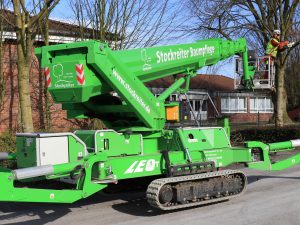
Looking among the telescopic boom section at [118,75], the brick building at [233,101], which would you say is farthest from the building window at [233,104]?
the telescopic boom section at [118,75]

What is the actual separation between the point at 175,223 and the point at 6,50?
13358mm

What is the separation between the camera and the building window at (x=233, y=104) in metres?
44.8

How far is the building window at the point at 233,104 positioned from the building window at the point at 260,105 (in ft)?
4.64

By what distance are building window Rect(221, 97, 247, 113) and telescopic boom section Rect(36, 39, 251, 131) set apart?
35994 millimetres

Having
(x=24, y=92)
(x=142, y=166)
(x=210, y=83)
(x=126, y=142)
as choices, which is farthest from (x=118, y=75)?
(x=210, y=83)

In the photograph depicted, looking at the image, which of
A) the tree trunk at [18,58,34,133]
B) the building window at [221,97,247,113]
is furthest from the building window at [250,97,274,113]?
the tree trunk at [18,58,34,133]

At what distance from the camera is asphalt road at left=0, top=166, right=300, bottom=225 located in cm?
689

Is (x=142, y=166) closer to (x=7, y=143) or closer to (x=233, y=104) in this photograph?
(x=7, y=143)

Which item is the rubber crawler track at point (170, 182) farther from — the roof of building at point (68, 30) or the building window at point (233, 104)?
the building window at point (233, 104)

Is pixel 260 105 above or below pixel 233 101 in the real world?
below

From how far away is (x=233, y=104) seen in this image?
45.9 m

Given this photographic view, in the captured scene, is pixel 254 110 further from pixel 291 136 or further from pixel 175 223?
pixel 175 223

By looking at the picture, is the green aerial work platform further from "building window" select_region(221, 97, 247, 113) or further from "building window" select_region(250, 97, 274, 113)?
"building window" select_region(250, 97, 274, 113)

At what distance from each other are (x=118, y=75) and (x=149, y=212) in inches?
94.7
